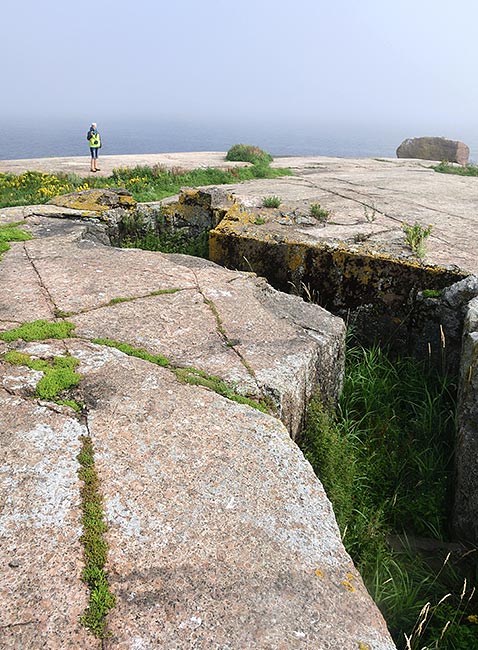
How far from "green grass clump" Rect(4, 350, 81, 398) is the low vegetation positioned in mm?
1451

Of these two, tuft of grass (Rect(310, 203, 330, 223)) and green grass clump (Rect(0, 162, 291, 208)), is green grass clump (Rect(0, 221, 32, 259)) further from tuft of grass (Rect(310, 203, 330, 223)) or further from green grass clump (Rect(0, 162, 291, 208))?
tuft of grass (Rect(310, 203, 330, 223))

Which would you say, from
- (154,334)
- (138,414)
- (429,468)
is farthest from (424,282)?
(138,414)

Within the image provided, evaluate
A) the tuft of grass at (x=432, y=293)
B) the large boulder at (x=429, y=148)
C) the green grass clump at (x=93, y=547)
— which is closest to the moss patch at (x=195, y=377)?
the green grass clump at (x=93, y=547)

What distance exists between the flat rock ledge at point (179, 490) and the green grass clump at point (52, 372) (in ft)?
0.18

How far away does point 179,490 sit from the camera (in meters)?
2.13

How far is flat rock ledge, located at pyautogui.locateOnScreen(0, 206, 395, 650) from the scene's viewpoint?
165 cm

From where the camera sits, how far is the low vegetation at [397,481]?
282 centimetres

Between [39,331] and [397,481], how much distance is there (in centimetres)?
269

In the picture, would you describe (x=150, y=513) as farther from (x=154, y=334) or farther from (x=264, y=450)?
(x=154, y=334)

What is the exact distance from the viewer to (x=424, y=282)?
466 centimetres

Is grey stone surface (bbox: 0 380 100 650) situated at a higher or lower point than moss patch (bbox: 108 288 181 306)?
lower

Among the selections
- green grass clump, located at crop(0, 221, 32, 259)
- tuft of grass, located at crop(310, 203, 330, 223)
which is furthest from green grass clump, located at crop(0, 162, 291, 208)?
tuft of grass, located at crop(310, 203, 330, 223)

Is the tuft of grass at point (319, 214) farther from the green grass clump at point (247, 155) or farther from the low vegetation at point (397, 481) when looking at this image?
the green grass clump at point (247, 155)

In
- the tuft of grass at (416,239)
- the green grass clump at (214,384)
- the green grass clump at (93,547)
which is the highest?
the tuft of grass at (416,239)
